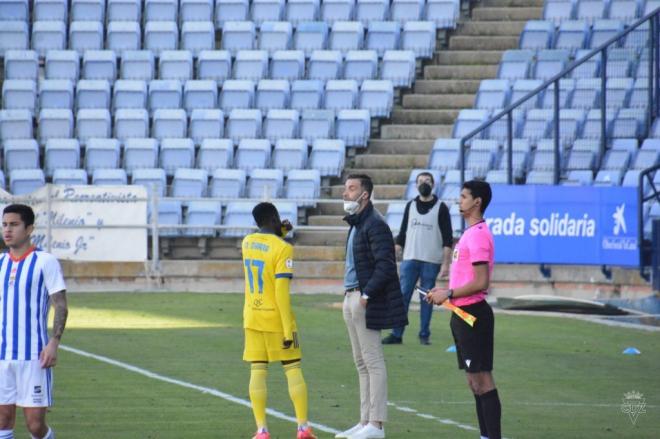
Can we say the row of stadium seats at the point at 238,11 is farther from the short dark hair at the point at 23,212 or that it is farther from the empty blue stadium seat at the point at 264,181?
the short dark hair at the point at 23,212

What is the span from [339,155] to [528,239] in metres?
5.54

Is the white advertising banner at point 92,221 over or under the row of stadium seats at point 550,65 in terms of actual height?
under

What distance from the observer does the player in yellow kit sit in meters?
10.6

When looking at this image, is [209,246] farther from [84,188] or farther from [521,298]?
[521,298]

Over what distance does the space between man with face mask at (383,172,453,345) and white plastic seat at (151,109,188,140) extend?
42.7 feet

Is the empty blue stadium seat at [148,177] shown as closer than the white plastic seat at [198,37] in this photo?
Yes

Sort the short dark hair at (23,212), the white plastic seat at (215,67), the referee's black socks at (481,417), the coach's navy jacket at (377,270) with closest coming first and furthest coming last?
the short dark hair at (23,212) < the referee's black socks at (481,417) < the coach's navy jacket at (377,270) < the white plastic seat at (215,67)

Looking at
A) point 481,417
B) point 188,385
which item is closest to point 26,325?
point 481,417

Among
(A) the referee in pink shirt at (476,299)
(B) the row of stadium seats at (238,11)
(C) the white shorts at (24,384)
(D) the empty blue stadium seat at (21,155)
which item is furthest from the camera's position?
(B) the row of stadium seats at (238,11)

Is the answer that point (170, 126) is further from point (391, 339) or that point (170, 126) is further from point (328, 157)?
point (391, 339)

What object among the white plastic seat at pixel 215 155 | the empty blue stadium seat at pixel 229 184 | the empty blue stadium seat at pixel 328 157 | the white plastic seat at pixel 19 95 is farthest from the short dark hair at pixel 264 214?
the white plastic seat at pixel 19 95

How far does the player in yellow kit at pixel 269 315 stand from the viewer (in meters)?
10.6

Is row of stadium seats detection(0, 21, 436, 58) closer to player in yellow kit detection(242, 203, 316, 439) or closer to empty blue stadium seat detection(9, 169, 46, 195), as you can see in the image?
empty blue stadium seat detection(9, 169, 46, 195)

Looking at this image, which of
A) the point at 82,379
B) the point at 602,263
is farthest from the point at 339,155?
the point at 82,379
